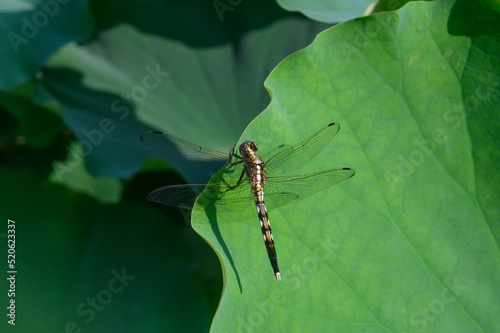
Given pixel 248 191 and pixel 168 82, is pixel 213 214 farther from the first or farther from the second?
pixel 168 82

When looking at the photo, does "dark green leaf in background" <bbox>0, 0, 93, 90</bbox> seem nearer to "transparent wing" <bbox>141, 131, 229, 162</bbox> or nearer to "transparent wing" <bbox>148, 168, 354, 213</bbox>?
"transparent wing" <bbox>141, 131, 229, 162</bbox>

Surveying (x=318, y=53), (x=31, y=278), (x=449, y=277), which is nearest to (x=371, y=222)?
→ (x=449, y=277)

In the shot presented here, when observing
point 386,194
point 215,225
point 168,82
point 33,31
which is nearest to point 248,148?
point 215,225

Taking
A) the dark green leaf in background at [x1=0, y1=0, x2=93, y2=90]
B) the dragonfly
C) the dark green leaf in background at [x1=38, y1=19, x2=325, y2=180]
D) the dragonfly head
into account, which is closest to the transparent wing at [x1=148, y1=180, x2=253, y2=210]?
the dragonfly

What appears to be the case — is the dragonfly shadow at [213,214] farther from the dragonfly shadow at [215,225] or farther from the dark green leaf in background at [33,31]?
the dark green leaf in background at [33,31]

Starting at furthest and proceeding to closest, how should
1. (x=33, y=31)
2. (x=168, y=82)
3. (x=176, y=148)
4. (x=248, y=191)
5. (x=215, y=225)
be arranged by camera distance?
(x=168, y=82) → (x=33, y=31) → (x=176, y=148) → (x=248, y=191) → (x=215, y=225)

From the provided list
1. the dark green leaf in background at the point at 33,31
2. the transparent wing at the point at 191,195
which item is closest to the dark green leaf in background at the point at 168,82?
the dark green leaf in background at the point at 33,31

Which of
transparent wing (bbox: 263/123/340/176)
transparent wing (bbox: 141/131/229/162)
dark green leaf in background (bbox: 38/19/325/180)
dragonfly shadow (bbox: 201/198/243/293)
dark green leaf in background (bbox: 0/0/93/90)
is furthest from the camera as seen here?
dark green leaf in background (bbox: 38/19/325/180)
